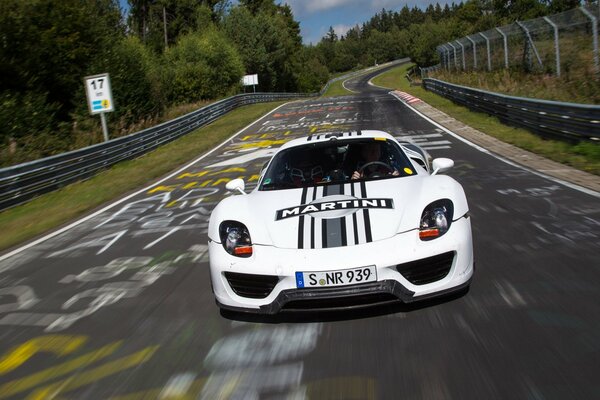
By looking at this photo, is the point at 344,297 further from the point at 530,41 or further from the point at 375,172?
the point at 530,41

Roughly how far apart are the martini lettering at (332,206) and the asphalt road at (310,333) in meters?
0.75

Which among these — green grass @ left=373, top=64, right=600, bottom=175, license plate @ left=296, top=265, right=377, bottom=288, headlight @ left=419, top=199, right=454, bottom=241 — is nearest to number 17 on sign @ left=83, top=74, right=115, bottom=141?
green grass @ left=373, top=64, right=600, bottom=175

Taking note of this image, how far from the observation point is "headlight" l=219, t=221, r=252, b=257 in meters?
3.96

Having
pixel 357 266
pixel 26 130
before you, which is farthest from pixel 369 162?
pixel 26 130

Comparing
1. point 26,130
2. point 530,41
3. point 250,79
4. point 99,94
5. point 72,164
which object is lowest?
point 72,164

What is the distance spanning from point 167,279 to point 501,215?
408 centimetres

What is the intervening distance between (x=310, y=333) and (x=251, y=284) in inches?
20.7

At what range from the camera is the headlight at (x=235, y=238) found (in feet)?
13.0

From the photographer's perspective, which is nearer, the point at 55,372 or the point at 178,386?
the point at 178,386

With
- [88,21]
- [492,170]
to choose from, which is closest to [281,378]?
[492,170]

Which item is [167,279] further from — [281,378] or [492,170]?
[492,170]

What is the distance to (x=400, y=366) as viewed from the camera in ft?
10.5

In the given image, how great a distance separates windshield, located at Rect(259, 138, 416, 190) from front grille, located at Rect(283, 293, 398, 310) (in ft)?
4.89

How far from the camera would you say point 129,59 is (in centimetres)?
2844
